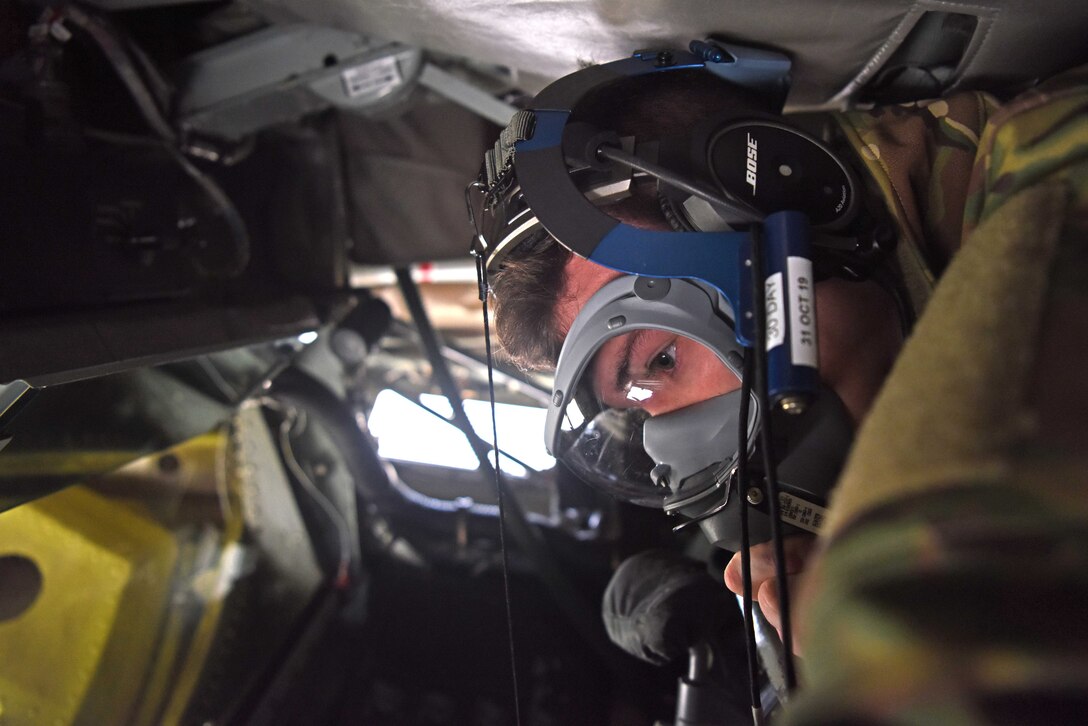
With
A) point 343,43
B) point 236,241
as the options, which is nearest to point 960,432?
point 343,43

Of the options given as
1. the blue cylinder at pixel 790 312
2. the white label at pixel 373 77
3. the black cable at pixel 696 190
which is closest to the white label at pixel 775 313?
the blue cylinder at pixel 790 312

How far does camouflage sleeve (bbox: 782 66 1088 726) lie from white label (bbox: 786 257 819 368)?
0.16 m

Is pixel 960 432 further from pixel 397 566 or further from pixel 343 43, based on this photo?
pixel 397 566

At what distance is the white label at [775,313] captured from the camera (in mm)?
733

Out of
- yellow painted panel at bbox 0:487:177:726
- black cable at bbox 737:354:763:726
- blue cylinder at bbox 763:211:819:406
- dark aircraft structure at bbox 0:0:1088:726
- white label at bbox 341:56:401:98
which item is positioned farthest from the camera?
white label at bbox 341:56:401:98

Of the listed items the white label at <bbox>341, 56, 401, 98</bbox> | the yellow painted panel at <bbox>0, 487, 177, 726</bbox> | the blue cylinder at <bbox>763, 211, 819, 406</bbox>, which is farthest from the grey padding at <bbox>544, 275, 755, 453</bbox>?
the yellow painted panel at <bbox>0, 487, 177, 726</bbox>

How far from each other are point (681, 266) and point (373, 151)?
1.55m

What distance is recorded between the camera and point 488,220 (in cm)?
116

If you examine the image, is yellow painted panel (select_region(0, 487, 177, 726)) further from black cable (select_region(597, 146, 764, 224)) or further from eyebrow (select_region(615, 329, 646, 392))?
black cable (select_region(597, 146, 764, 224))

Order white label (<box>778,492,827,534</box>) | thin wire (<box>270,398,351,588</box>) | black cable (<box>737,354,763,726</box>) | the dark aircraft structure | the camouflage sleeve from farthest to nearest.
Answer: thin wire (<box>270,398,351,588</box>)
the dark aircraft structure
white label (<box>778,492,827,534</box>)
black cable (<box>737,354,763,726</box>)
the camouflage sleeve

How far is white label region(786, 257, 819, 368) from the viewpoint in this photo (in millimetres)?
719

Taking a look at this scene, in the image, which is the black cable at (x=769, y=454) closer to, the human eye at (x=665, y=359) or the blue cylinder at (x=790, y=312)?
the blue cylinder at (x=790, y=312)

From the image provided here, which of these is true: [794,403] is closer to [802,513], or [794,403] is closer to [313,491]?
[802,513]

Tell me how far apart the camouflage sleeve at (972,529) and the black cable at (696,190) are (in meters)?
0.32
